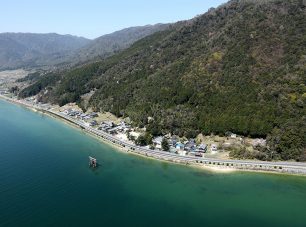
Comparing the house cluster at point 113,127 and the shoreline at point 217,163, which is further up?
the house cluster at point 113,127

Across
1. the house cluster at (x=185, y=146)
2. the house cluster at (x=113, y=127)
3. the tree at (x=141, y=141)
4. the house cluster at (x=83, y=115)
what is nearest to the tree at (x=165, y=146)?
the house cluster at (x=185, y=146)

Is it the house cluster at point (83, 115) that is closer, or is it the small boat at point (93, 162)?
the small boat at point (93, 162)

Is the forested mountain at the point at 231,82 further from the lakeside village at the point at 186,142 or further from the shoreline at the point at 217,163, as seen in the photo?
the shoreline at the point at 217,163

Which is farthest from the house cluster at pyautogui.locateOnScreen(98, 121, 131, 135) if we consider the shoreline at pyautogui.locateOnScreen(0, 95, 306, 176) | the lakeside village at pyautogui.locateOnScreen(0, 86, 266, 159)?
the shoreline at pyautogui.locateOnScreen(0, 95, 306, 176)

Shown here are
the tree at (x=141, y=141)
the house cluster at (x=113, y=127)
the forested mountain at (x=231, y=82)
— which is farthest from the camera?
the house cluster at (x=113, y=127)

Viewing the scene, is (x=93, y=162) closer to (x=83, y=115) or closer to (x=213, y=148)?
(x=213, y=148)
